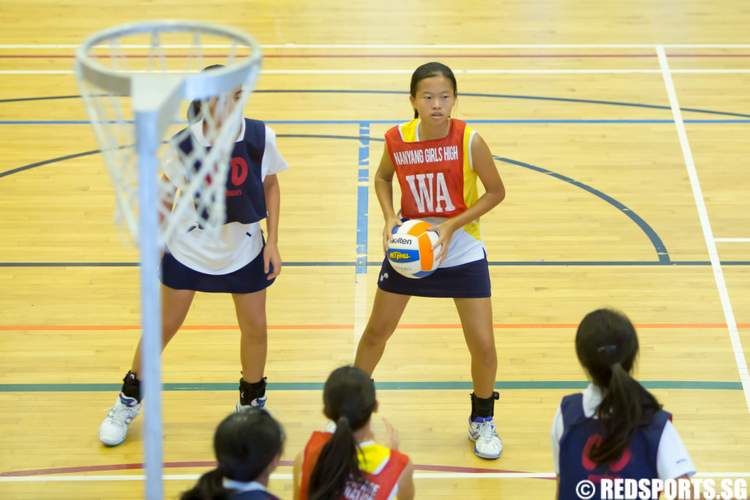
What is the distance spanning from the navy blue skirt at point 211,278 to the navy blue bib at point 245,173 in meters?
0.24

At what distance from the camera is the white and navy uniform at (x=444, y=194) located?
4605 mm

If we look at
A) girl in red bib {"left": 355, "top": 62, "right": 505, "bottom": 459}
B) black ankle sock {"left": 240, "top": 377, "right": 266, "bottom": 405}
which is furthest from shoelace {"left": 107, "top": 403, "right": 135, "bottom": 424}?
girl in red bib {"left": 355, "top": 62, "right": 505, "bottom": 459}

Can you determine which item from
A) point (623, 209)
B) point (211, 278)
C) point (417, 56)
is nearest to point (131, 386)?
point (211, 278)

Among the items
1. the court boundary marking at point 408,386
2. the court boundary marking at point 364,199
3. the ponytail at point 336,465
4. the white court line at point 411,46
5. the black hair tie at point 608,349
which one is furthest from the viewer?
→ the white court line at point 411,46

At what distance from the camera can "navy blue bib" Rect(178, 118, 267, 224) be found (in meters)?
4.50

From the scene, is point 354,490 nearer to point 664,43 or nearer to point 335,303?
point 335,303

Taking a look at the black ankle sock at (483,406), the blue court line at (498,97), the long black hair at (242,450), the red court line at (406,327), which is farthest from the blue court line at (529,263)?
the long black hair at (242,450)

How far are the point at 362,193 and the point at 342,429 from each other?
4.37 meters

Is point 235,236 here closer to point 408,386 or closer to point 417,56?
point 408,386

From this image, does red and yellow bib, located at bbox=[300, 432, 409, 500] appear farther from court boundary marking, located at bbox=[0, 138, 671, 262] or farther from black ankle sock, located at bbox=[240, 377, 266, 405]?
court boundary marking, located at bbox=[0, 138, 671, 262]

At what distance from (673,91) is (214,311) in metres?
4.75

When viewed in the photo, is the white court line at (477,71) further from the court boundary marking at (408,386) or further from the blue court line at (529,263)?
the court boundary marking at (408,386)

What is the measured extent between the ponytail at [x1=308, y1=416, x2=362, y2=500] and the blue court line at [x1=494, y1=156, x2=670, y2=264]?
396cm

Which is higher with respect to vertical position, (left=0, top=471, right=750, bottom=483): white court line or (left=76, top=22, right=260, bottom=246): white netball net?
(left=76, top=22, right=260, bottom=246): white netball net
